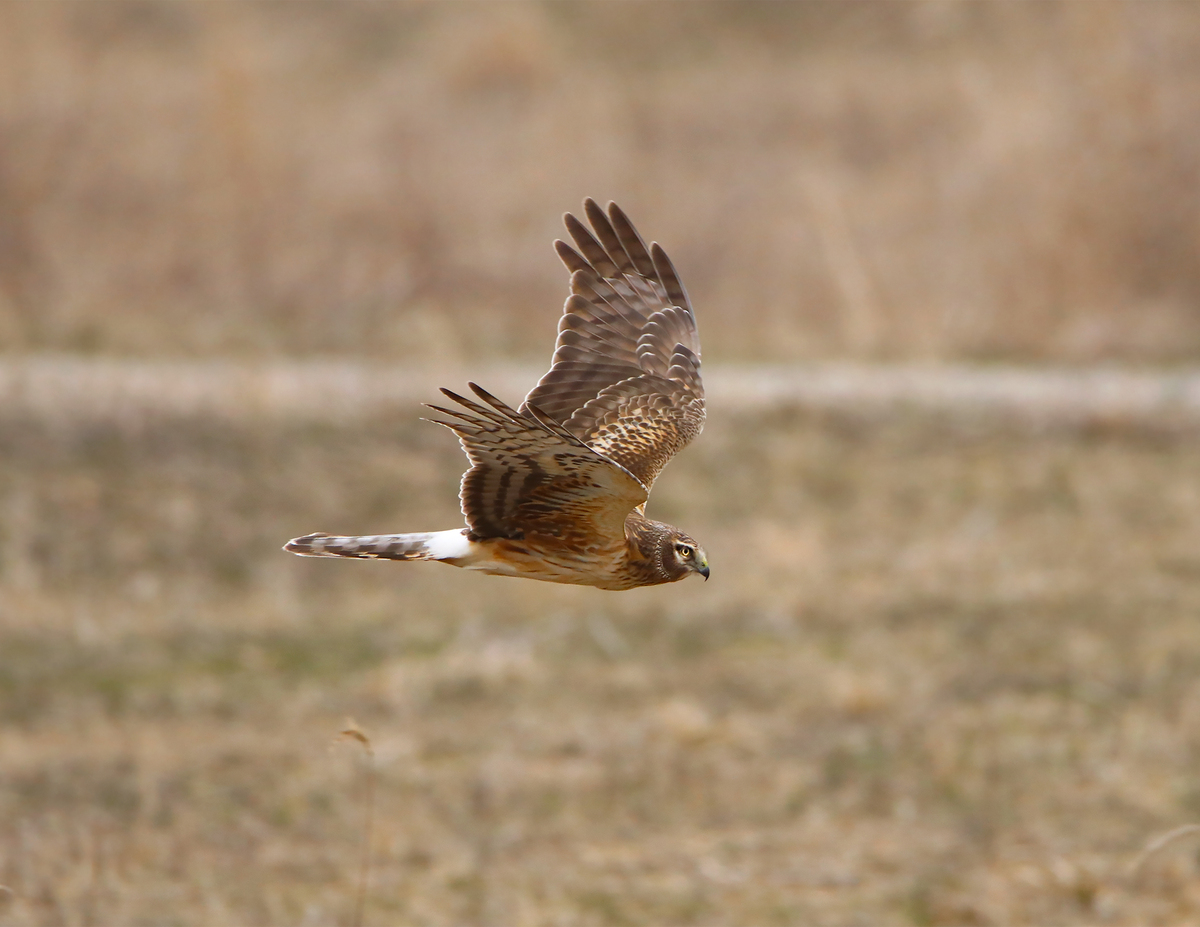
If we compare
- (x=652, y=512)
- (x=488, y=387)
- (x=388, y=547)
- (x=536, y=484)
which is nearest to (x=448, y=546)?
(x=388, y=547)

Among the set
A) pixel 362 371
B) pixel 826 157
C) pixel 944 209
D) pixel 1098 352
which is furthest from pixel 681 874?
pixel 826 157

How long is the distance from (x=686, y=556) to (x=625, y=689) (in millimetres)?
7303

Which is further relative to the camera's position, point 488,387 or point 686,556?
point 488,387

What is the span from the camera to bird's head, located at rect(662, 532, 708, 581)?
2.96 m

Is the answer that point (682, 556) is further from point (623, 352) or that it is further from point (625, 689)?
point (625, 689)

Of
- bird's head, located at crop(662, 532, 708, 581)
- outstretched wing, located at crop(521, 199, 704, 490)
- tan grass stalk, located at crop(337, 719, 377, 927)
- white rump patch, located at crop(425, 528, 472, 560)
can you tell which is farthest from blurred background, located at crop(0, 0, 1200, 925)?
bird's head, located at crop(662, 532, 708, 581)

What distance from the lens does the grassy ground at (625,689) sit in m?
7.75

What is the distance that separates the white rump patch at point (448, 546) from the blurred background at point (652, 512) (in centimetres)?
387

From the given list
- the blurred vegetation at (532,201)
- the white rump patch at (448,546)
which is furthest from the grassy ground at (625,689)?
the white rump patch at (448,546)

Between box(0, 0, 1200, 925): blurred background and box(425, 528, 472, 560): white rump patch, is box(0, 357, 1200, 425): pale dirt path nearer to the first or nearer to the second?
box(0, 0, 1200, 925): blurred background

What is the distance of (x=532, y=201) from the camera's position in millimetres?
18938

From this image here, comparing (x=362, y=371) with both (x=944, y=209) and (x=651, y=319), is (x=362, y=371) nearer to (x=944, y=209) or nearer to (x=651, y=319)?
(x=944, y=209)

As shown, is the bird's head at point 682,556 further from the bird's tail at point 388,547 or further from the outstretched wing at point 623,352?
the outstretched wing at point 623,352

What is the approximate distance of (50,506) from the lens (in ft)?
38.1
